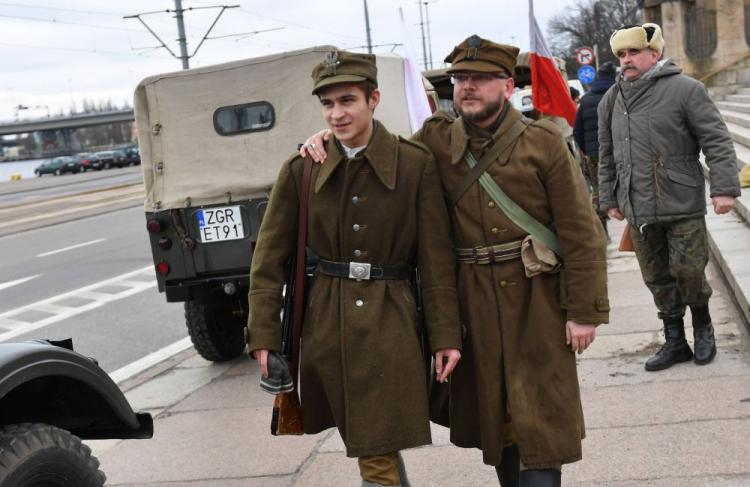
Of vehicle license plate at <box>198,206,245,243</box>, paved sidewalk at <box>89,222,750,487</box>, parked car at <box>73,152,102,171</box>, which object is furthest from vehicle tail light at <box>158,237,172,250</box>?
parked car at <box>73,152,102,171</box>

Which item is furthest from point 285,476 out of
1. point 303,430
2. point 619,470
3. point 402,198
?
point 402,198

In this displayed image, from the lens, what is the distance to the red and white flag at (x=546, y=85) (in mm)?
8172

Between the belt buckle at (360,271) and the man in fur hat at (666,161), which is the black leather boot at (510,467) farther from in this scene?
the man in fur hat at (666,161)

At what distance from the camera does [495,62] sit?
3410 millimetres

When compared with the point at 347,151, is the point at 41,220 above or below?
below

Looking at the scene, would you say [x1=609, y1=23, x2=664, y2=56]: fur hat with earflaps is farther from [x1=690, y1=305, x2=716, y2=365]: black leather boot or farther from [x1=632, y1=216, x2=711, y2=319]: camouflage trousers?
[x1=690, y1=305, x2=716, y2=365]: black leather boot

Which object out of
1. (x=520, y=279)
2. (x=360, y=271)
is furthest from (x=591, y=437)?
(x=360, y=271)

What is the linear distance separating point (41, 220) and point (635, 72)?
19712mm

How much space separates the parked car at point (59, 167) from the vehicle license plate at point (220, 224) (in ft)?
208

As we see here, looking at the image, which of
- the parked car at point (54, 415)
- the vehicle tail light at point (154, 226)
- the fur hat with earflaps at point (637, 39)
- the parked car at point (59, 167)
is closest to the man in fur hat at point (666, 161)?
the fur hat with earflaps at point (637, 39)

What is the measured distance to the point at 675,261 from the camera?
222 inches

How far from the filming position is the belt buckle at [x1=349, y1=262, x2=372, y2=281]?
3480mm

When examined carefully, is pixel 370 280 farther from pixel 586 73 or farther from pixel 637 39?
pixel 586 73

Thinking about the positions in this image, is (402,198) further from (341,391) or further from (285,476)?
(285,476)
